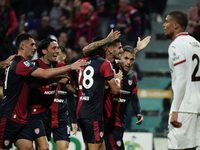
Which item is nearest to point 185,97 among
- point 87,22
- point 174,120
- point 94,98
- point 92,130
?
point 174,120

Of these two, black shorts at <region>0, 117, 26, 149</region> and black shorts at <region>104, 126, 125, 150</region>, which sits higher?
black shorts at <region>0, 117, 26, 149</region>

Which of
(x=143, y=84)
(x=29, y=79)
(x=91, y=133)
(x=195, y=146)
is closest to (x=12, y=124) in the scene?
(x=29, y=79)

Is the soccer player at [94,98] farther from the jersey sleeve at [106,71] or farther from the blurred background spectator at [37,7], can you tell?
the blurred background spectator at [37,7]

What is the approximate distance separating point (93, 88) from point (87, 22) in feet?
21.8

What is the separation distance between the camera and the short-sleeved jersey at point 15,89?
A: 4898mm

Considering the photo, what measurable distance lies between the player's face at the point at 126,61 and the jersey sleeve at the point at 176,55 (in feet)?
6.36

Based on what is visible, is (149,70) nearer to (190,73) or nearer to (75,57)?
(75,57)

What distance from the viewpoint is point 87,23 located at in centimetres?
1108

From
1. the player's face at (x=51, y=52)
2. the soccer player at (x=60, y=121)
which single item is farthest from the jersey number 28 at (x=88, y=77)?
the soccer player at (x=60, y=121)

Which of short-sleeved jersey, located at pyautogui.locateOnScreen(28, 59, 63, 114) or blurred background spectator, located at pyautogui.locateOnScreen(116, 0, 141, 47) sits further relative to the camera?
blurred background spectator, located at pyautogui.locateOnScreen(116, 0, 141, 47)

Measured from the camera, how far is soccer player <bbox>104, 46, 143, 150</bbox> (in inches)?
218

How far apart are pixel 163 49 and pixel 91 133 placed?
24.5 ft

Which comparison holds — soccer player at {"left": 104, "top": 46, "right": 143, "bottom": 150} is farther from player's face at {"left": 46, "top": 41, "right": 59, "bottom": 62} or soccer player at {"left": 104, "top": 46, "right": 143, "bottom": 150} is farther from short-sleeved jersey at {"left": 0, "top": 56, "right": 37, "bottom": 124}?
short-sleeved jersey at {"left": 0, "top": 56, "right": 37, "bottom": 124}

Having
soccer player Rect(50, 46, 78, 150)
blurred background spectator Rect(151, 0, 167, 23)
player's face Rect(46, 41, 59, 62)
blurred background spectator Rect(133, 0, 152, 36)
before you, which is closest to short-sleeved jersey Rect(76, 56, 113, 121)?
player's face Rect(46, 41, 59, 62)
